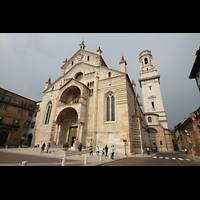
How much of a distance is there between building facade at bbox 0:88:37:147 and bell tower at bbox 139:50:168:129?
40.7 meters

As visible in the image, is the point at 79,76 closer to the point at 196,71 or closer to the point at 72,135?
the point at 72,135

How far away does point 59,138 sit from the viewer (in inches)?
866

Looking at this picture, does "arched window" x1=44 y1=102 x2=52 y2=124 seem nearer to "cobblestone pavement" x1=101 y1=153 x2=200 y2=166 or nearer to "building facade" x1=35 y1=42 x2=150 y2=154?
"building facade" x1=35 y1=42 x2=150 y2=154

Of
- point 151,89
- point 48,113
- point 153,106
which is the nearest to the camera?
point 48,113

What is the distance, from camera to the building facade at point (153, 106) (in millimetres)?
36281

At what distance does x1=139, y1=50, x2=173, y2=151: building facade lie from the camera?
36.3 meters

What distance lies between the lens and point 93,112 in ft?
68.1

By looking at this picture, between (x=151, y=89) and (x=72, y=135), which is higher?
(x=151, y=89)

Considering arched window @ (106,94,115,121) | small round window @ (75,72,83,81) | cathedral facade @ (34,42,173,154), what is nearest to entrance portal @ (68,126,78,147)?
cathedral facade @ (34,42,173,154)

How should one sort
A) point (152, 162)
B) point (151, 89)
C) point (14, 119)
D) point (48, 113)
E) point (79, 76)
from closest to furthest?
point (152, 162), point (48, 113), point (14, 119), point (79, 76), point (151, 89)

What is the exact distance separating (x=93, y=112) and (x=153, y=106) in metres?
34.1

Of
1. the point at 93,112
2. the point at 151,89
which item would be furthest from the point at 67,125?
the point at 151,89

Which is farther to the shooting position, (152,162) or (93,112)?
(93,112)
